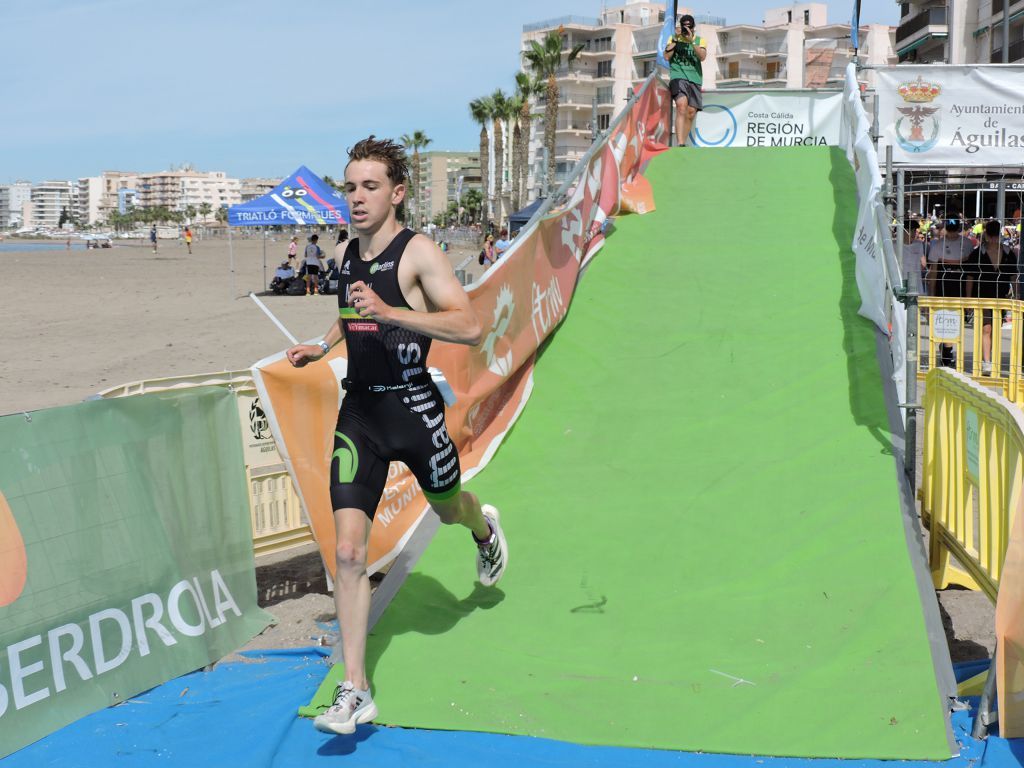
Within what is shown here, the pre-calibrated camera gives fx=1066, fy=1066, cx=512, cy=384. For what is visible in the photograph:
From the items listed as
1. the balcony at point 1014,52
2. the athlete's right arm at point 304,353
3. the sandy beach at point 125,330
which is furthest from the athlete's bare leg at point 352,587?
the balcony at point 1014,52

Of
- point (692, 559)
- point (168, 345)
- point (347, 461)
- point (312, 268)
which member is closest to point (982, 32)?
point (312, 268)

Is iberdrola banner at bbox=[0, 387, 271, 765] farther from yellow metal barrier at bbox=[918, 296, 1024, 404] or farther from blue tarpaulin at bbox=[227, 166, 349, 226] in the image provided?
blue tarpaulin at bbox=[227, 166, 349, 226]

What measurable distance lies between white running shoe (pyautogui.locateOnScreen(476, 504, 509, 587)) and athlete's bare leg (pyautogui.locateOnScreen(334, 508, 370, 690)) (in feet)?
3.07

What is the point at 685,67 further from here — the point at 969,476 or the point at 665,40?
the point at 969,476

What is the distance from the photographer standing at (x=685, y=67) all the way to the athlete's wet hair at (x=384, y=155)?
10.6 metres

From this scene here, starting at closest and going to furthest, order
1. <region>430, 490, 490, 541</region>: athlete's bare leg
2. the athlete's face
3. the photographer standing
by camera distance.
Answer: the athlete's face
<region>430, 490, 490, 541</region>: athlete's bare leg
the photographer standing

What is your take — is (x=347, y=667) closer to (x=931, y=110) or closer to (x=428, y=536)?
(x=428, y=536)

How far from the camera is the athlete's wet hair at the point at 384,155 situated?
14.9ft

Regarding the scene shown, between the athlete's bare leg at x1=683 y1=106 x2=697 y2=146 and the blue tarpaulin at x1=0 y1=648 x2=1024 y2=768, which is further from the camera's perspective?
the athlete's bare leg at x1=683 y1=106 x2=697 y2=146

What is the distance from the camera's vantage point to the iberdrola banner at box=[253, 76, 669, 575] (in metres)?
5.25

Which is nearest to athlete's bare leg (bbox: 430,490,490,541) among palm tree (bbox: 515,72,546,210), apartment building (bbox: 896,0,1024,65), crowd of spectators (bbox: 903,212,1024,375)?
crowd of spectators (bbox: 903,212,1024,375)

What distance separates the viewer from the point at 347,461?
4352 millimetres

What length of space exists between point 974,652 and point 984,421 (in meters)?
1.13

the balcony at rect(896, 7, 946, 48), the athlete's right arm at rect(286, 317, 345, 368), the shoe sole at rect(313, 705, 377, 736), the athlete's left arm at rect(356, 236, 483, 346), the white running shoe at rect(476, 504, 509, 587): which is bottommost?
the shoe sole at rect(313, 705, 377, 736)
